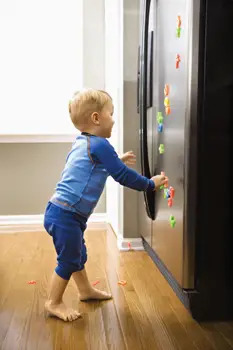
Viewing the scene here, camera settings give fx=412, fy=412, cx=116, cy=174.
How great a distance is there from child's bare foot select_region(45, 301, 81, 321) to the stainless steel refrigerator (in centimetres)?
42

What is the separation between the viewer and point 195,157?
1.44 metres

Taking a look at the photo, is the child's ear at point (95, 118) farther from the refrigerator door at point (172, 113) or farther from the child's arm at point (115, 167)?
the refrigerator door at point (172, 113)

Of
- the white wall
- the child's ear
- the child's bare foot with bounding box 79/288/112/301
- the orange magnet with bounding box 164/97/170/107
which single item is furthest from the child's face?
the white wall

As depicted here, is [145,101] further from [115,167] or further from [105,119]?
[115,167]

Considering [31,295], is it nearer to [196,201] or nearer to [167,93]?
[196,201]

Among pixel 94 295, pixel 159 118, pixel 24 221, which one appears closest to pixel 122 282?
pixel 94 295

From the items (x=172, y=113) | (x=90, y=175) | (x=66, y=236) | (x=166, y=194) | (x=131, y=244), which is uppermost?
(x=172, y=113)

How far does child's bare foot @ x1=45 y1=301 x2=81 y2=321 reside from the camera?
1546 mm

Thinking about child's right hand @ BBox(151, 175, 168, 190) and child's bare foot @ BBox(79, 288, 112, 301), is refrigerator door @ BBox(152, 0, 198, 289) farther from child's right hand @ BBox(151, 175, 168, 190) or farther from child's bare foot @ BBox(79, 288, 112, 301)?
child's bare foot @ BBox(79, 288, 112, 301)

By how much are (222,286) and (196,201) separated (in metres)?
0.34

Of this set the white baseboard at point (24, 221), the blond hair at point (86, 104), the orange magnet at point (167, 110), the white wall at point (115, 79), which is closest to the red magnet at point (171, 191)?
the orange magnet at point (167, 110)

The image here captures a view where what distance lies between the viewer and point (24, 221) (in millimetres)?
3369

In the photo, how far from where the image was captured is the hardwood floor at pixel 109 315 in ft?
4.50

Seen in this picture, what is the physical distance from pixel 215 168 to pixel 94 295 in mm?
749
